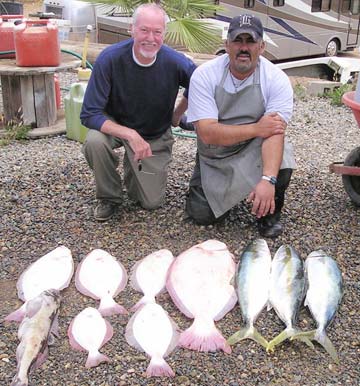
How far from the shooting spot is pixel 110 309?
112 inches

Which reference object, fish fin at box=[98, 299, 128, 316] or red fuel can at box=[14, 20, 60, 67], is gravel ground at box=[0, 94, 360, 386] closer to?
fish fin at box=[98, 299, 128, 316]

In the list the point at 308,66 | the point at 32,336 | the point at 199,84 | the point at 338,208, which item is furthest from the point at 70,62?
the point at 308,66

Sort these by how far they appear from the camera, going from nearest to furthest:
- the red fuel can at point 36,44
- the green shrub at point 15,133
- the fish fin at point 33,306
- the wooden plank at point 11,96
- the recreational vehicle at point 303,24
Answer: the fish fin at point 33,306
the red fuel can at point 36,44
the green shrub at point 15,133
the wooden plank at point 11,96
the recreational vehicle at point 303,24

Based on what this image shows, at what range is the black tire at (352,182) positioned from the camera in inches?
159

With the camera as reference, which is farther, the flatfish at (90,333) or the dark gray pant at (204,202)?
the dark gray pant at (204,202)

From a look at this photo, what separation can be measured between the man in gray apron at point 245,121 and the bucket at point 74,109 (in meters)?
2.28

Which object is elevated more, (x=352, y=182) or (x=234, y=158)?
(x=234, y=158)

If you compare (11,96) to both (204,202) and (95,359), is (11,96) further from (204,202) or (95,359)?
(95,359)

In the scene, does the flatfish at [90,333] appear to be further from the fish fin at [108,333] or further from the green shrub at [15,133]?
the green shrub at [15,133]

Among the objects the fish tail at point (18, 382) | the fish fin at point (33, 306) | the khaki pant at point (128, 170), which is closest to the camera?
the fish tail at point (18, 382)

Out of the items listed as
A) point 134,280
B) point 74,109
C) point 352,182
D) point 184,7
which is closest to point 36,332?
point 134,280

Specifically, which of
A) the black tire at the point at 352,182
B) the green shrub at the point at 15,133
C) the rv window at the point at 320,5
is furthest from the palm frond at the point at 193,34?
the rv window at the point at 320,5

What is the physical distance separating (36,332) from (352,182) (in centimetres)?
261

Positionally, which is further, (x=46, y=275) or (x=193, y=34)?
(x=193, y=34)
